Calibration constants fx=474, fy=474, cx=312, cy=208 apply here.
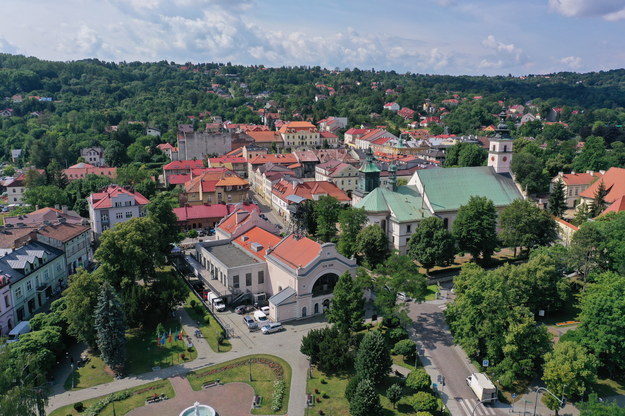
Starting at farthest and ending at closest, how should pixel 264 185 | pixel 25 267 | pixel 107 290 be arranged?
pixel 264 185 → pixel 25 267 → pixel 107 290

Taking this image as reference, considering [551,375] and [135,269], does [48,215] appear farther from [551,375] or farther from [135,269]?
[551,375]

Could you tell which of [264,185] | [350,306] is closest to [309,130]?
[264,185]

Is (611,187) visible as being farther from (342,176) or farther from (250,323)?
(250,323)

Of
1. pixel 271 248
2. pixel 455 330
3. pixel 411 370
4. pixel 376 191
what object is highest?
pixel 376 191

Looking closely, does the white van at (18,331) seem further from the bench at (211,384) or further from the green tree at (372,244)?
the green tree at (372,244)

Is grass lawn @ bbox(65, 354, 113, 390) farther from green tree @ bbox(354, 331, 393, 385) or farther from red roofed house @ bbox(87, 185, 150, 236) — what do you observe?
red roofed house @ bbox(87, 185, 150, 236)

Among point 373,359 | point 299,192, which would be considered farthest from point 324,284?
point 299,192
